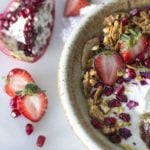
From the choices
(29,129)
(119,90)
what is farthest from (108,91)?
→ (29,129)

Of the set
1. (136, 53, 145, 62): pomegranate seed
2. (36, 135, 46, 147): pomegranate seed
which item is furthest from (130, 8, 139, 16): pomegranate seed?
(36, 135, 46, 147): pomegranate seed

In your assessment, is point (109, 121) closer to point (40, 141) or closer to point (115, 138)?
point (115, 138)

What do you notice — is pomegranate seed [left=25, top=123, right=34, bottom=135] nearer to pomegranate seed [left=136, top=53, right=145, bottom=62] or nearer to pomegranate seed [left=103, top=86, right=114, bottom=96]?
pomegranate seed [left=103, top=86, right=114, bottom=96]

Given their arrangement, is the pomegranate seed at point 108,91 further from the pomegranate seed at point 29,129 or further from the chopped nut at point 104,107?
the pomegranate seed at point 29,129

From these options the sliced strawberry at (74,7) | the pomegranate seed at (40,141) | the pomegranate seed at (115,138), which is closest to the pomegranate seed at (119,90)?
the pomegranate seed at (115,138)

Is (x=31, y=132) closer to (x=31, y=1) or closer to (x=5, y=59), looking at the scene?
(x=5, y=59)

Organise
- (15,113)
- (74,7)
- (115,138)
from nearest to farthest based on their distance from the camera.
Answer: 1. (115,138)
2. (15,113)
3. (74,7)

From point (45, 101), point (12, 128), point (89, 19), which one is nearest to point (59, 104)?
point (45, 101)
